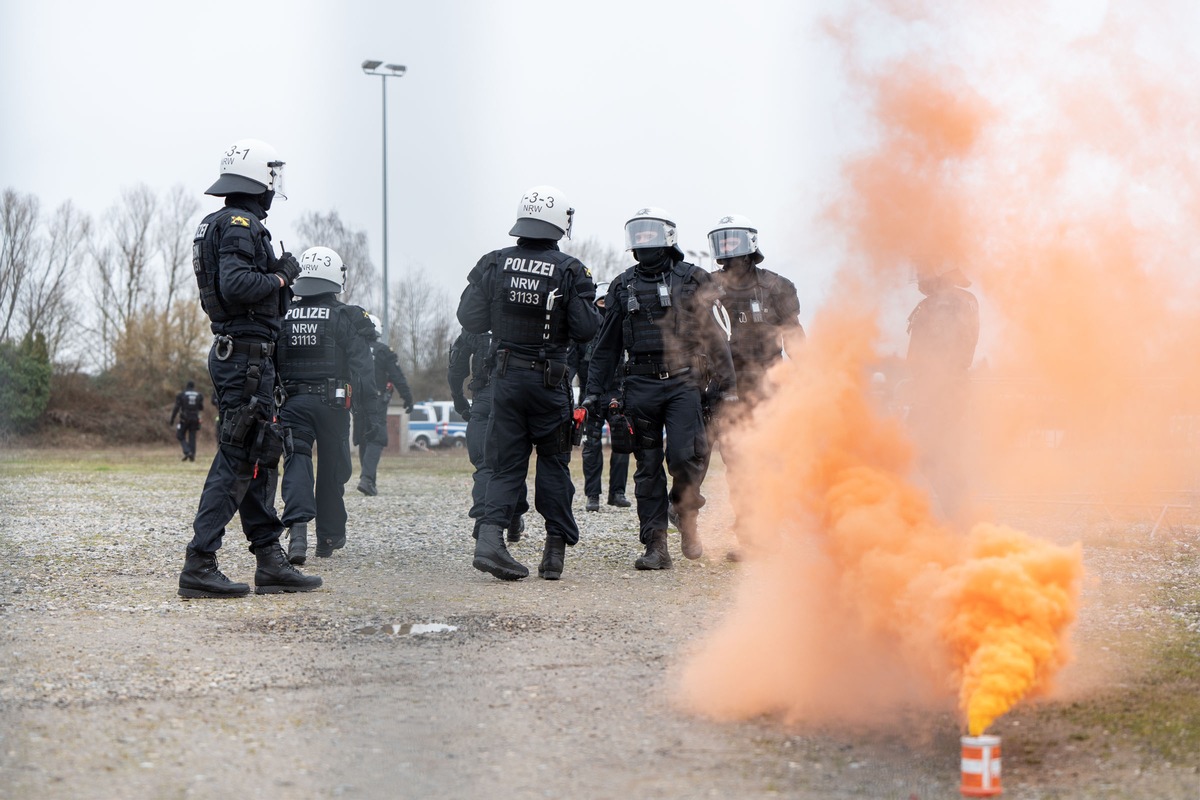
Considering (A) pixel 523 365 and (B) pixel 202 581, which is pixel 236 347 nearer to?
(B) pixel 202 581

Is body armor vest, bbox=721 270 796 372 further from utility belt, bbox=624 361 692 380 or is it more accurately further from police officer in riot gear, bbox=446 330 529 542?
police officer in riot gear, bbox=446 330 529 542

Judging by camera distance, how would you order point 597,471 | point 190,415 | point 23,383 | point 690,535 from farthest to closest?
point 23,383, point 190,415, point 597,471, point 690,535

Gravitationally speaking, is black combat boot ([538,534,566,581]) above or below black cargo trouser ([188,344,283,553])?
below

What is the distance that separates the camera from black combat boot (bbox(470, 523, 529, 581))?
7.97 m

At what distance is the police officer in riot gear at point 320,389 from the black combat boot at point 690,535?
98.1 inches

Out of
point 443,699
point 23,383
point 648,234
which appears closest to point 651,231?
point 648,234

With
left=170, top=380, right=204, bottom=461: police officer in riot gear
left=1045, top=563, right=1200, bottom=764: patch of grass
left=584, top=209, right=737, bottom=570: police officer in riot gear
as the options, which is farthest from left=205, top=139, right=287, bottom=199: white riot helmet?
left=170, top=380, right=204, bottom=461: police officer in riot gear

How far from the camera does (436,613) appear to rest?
6.75 metres

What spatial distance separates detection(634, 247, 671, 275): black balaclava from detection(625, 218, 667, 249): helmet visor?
4cm

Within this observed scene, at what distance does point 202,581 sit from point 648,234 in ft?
12.2

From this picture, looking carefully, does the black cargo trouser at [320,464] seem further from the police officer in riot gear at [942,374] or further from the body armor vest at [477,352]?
the police officer in riot gear at [942,374]

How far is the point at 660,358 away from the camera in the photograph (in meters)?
8.68

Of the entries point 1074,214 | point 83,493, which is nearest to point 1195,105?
point 1074,214

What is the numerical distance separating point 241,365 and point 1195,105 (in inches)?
202
